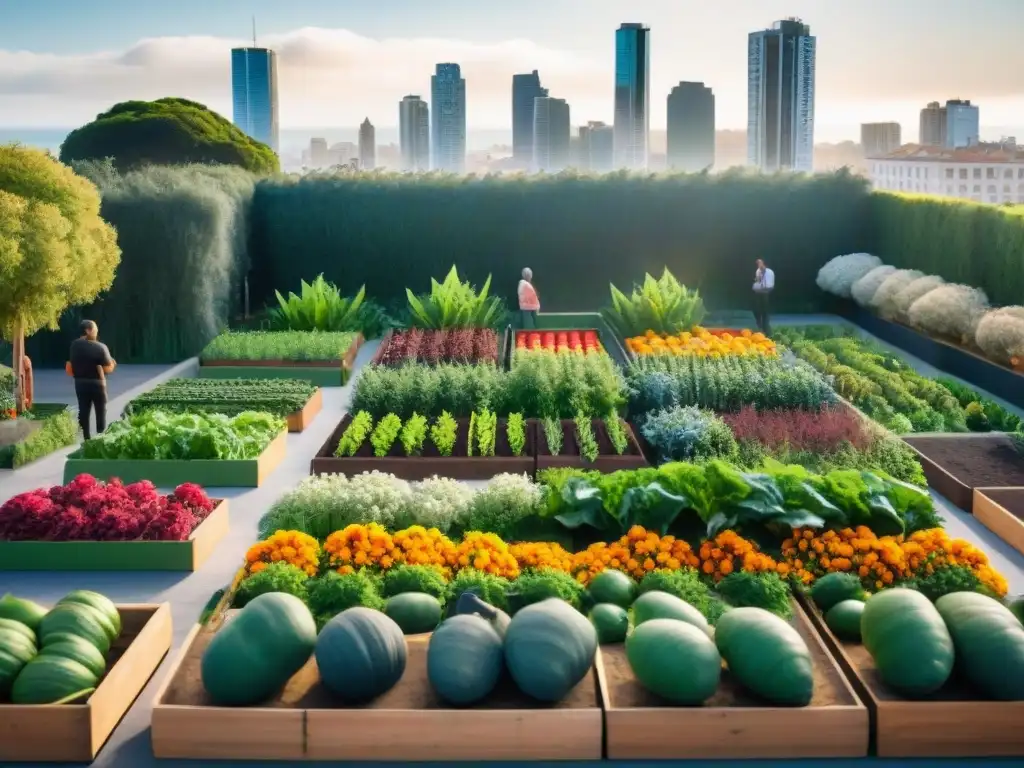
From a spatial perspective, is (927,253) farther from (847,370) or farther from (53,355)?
(53,355)

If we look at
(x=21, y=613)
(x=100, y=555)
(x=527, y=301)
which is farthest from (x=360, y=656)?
(x=527, y=301)

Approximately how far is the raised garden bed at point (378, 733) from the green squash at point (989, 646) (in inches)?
62.7

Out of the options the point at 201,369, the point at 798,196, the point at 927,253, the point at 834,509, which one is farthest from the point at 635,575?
the point at 798,196

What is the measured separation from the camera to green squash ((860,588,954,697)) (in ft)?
16.6

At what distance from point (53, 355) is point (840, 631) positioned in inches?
502

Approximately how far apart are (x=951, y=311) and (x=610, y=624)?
11.0 metres

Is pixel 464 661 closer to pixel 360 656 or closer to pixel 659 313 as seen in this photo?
pixel 360 656

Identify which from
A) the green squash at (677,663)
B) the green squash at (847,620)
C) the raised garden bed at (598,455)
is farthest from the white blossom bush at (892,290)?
the green squash at (677,663)

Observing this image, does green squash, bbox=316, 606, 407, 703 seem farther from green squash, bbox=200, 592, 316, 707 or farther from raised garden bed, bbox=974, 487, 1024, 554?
raised garden bed, bbox=974, 487, 1024, 554

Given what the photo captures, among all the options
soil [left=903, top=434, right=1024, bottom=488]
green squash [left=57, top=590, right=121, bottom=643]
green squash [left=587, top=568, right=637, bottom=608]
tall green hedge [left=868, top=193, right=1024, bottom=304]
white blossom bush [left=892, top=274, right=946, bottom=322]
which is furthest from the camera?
white blossom bush [left=892, top=274, right=946, bottom=322]

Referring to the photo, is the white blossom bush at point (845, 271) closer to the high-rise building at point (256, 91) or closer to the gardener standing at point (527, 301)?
the gardener standing at point (527, 301)

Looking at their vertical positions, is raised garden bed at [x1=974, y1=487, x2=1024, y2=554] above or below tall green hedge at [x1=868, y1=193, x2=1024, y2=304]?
below

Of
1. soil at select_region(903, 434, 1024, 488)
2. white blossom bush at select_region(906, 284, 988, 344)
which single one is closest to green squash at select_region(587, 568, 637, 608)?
soil at select_region(903, 434, 1024, 488)

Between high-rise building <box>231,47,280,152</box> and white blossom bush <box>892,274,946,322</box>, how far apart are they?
50.6m
